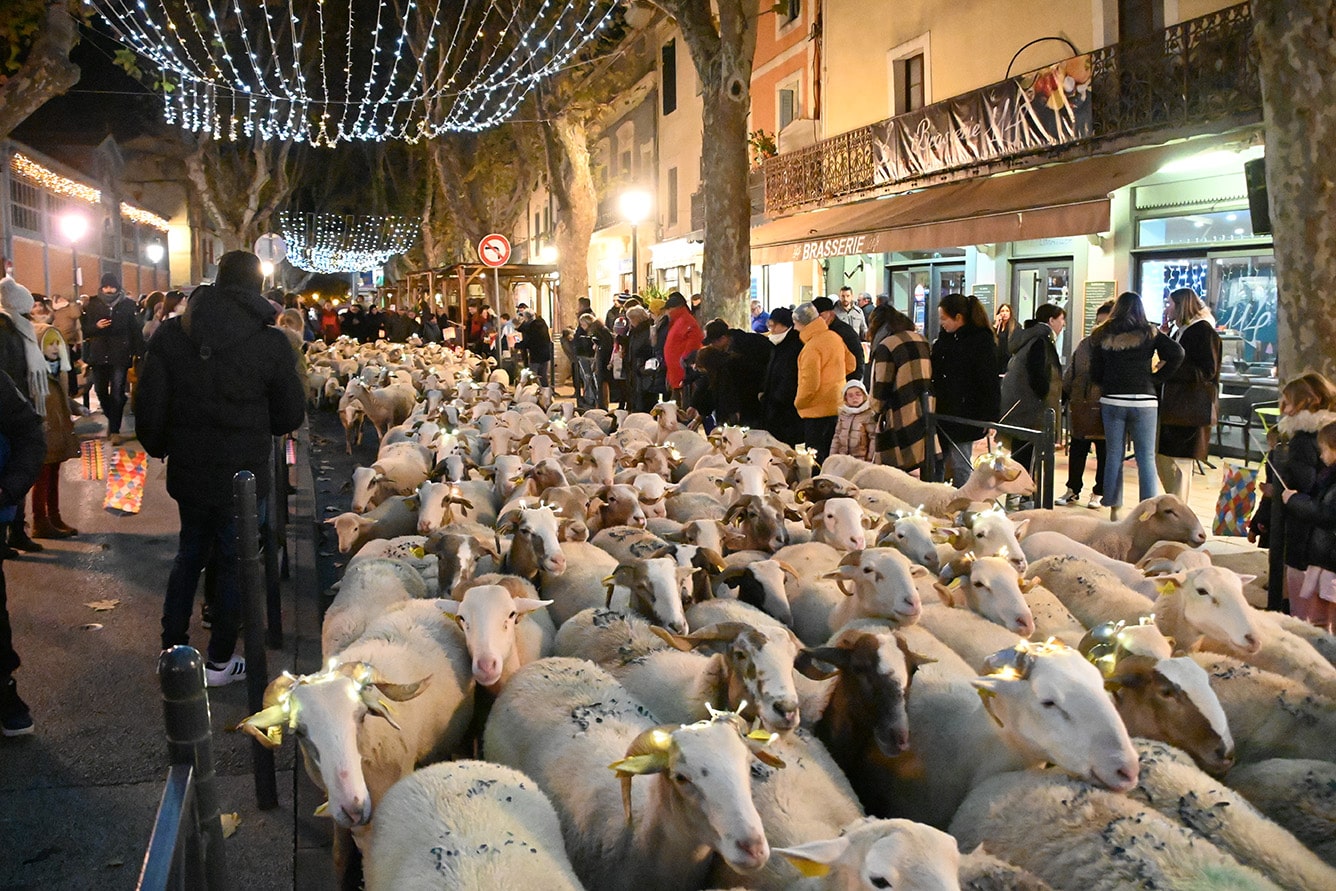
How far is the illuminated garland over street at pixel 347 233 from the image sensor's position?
211ft

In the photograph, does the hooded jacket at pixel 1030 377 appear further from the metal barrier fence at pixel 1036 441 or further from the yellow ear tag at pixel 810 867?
the yellow ear tag at pixel 810 867

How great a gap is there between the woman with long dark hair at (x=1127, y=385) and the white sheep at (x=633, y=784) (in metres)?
6.29

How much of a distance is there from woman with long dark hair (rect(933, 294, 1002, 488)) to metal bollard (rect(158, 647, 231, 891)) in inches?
279

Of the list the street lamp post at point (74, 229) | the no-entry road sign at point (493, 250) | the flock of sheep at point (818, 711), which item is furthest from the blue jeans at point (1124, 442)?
the street lamp post at point (74, 229)

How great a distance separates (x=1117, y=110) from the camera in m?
13.3

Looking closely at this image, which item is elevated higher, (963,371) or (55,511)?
(963,371)

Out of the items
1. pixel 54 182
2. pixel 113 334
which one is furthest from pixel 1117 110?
pixel 54 182

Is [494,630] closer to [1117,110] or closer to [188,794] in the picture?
[188,794]

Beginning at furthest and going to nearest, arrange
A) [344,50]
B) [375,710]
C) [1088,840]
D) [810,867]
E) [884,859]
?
[344,50], [375,710], [1088,840], [810,867], [884,859]

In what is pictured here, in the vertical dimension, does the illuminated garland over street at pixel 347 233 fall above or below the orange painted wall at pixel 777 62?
above

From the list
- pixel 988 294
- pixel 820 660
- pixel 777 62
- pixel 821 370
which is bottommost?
pixel 820 660

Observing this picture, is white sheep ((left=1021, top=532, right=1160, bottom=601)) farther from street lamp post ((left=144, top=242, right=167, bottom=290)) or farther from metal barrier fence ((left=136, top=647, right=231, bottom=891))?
street lamp post ((left=144, top=242, right=167, bottom=290))

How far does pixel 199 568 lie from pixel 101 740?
36.6 inches

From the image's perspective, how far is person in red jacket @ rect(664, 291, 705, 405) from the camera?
13859 millimetres
